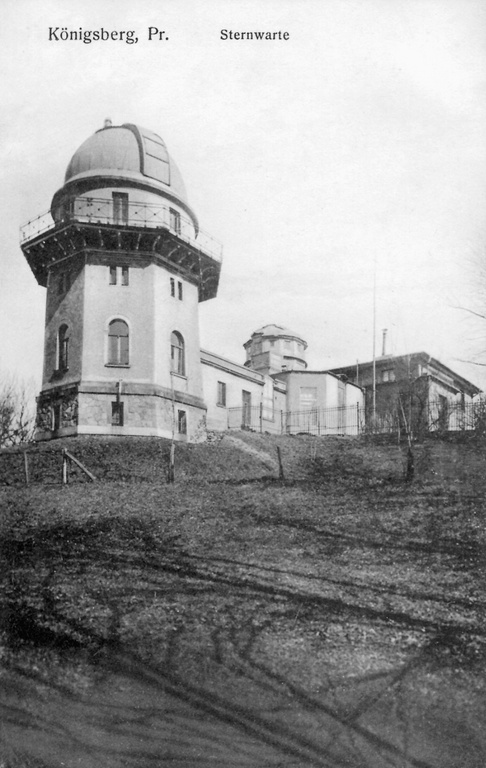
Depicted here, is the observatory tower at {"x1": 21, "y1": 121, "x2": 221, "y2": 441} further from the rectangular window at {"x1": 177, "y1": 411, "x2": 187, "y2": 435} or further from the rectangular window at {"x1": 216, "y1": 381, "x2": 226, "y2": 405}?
the rectangular window at {"x1": 216, "y1": 381, "x2": 226, "y2": 405}

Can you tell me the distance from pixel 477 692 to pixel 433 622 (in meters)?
1.40

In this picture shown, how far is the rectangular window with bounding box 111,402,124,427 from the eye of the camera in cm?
2402

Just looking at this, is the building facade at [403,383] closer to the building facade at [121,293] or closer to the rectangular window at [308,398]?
the rectangular window at [308,398]

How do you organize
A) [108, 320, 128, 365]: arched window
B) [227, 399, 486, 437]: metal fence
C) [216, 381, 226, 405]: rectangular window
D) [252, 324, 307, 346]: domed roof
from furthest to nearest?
[252, 324, 307, 346]: domed roof, [216, 381, 226, 405]: rectangular window, [227, 399, 486, 437]: metal fence, [108, 320, 128, 365]: arched window

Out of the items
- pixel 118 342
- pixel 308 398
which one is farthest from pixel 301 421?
pixel 118 342

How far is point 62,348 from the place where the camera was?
83.9 ft

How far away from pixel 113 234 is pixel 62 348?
17.8 feet

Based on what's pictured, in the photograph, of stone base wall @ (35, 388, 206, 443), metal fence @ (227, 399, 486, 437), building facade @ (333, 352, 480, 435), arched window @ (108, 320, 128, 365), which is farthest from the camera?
building facade @ (333, 352, 480, 435)

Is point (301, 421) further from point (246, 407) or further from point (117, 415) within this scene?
point (117, 415)

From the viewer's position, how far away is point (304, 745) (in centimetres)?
507

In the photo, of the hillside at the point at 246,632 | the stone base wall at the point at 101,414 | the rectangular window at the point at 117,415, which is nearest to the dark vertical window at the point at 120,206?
the stone base wall at the point at 101,414

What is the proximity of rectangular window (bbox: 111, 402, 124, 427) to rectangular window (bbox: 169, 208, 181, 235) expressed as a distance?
8.27 meters

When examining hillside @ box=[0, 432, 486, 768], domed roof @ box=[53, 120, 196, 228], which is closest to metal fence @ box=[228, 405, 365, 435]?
domed roof @ box=[53, 120, 196, 228]

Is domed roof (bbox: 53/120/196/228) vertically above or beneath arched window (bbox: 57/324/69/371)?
above
